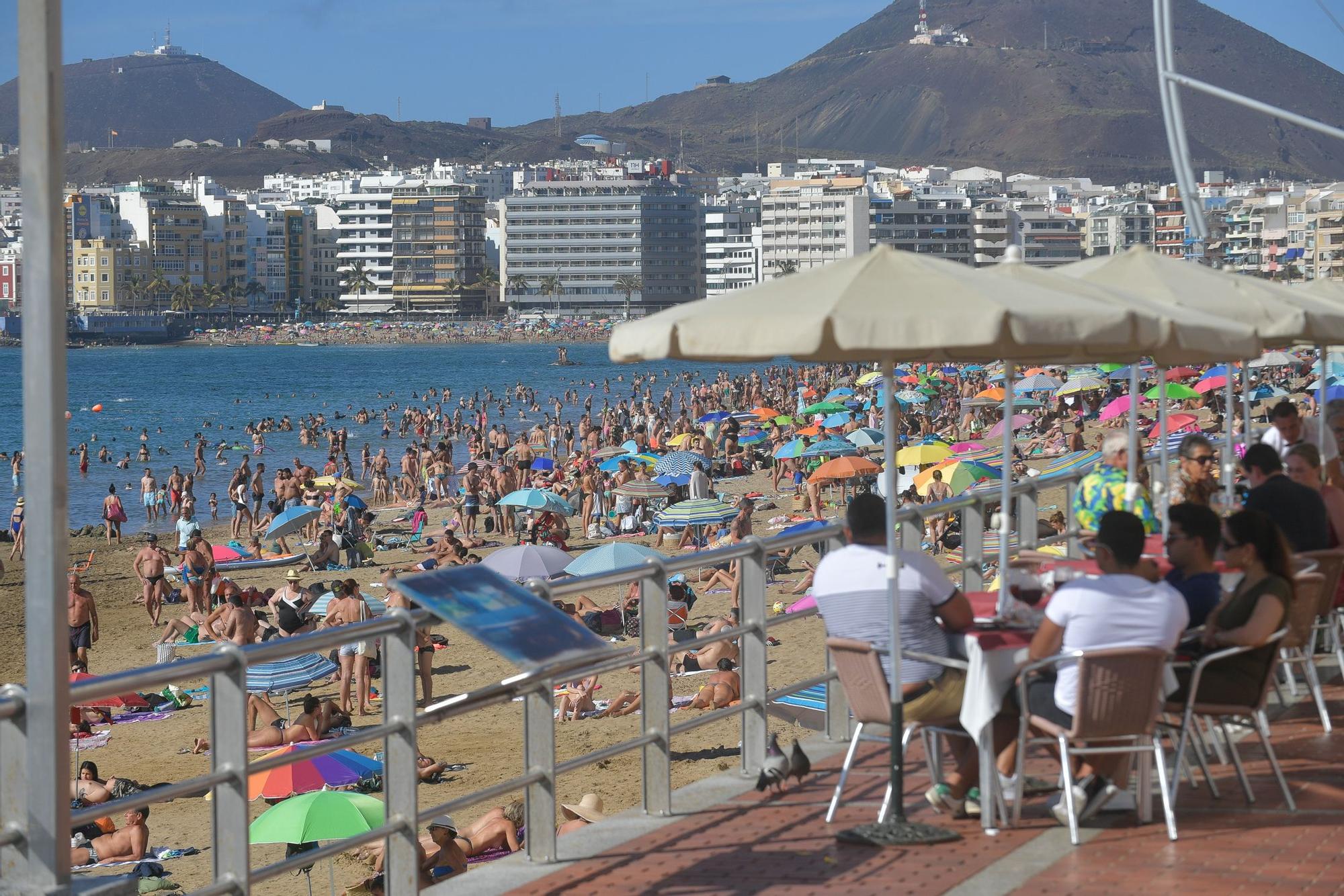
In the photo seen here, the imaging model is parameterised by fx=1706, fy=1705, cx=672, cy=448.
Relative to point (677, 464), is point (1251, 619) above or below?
above

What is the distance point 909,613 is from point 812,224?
533 ft

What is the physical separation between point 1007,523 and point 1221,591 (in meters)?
0.81

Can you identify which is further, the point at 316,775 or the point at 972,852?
the point at 316,775

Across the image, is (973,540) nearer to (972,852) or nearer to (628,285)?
(972,852)

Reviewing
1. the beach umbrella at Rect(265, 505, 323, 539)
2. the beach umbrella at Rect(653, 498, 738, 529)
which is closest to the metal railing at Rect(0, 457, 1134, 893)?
the beach umbrella at Rect(653, 498, 738, 529)

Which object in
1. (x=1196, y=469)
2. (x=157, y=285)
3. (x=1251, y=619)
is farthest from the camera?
(x=157, y=285)

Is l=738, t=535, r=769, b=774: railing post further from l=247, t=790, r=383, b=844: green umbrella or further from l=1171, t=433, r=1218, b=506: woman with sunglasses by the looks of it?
l=1171, t=433, r=1218, b=506: woman with sunglasses

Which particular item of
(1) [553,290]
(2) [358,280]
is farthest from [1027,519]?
(2) [358,280]

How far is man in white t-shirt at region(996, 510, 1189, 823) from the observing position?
5.09m

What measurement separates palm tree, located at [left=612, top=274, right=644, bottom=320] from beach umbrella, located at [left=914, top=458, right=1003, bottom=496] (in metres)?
151

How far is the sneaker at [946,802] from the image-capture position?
5.53m

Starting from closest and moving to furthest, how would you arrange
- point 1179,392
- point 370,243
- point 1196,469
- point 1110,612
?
point 1110,612 → point 1196,469 → point 1179,392 → point 370,243

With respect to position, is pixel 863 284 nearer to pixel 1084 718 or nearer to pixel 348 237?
pixel 1084 718

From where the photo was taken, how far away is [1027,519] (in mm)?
8242
